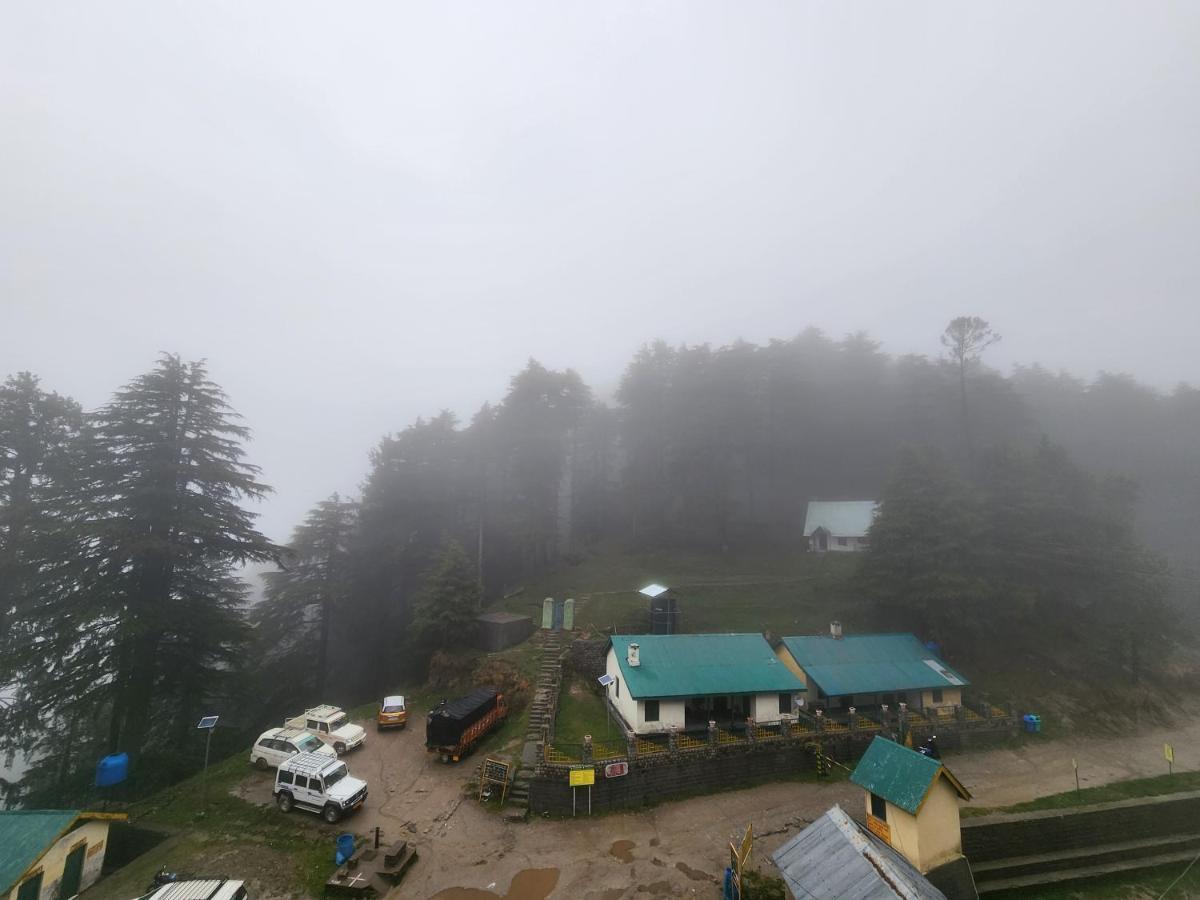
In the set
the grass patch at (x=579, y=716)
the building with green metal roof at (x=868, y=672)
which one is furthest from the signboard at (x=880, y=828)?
the grass patch at (x=579, y=716)

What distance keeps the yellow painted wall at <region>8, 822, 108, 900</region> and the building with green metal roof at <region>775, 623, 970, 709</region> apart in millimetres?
25288

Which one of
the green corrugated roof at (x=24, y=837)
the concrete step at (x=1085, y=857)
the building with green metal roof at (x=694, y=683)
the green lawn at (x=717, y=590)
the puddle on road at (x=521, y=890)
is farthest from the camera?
the green lawn at (x=717, y=590)

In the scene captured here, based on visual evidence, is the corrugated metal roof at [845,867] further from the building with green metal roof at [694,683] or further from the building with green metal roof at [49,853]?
the building with green metal roof at [49,853]

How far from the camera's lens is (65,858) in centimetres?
1314

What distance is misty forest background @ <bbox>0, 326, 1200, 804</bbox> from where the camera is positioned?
65.0 feet

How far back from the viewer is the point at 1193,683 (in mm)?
25797

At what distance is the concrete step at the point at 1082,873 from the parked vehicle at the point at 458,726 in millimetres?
17212

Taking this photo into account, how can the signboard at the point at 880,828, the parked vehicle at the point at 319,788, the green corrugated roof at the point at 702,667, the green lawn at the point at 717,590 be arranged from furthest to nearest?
1. the green lawn at the point at 717,590
2. the green corrugated roof at the point at 702,667
3. the parked vehicle at the point at 319,788
4. the signboard at the point at 880,828

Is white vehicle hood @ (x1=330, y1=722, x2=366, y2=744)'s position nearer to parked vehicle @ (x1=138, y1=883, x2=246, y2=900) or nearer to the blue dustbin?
the blue dustbin

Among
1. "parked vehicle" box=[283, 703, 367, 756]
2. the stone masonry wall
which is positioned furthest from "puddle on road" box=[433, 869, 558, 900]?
the stone masonry wall

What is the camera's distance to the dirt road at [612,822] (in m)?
13.1

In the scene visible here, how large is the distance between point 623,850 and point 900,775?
8.11m

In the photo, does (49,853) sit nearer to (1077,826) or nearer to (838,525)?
(1077,826)

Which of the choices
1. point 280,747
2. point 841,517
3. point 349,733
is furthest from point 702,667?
point 841,517
